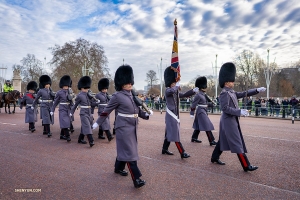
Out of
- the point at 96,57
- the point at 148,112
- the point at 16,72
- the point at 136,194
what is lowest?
the point at 136,194

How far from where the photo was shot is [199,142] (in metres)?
8.03

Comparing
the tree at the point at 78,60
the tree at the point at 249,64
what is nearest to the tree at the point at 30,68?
the tree at the point at 78,60

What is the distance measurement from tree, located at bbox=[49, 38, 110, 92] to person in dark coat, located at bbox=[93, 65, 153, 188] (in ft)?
119

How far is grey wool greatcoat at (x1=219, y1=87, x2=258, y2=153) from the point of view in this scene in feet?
16.7

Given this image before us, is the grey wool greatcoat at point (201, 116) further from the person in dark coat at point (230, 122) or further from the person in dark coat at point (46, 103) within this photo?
the person in dark coat at point (46, 103)

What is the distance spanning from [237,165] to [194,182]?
149 centimetres

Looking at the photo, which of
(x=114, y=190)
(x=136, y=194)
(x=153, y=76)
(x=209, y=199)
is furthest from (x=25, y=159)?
(x=153, y=76)

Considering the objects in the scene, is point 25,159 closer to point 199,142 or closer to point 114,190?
point 114,190

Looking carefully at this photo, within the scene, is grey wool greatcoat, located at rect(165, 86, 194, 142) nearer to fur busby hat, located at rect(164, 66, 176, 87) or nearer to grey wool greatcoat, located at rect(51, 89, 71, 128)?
fur busby hat, located at rect(164, 66, 176, 87)

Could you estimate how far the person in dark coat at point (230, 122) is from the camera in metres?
5.07

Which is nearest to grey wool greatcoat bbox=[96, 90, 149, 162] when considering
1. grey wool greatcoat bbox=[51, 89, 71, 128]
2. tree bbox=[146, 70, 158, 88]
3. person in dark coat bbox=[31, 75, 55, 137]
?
grey wool greatcoat bbox=[51, 89, 71, 128]

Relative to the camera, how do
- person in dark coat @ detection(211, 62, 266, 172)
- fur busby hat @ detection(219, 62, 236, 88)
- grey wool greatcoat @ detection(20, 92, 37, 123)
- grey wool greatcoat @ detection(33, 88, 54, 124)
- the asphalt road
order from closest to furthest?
the asphalt road, person in dark coat @ detection(211, 62, 266, 172), fur busby hat @ detection(219, 62, 236, 88), grey wool greatcoat @ detection(33, 88, 54, 124), grey wool greatcoat @ detection(20, 92, 37, 123)

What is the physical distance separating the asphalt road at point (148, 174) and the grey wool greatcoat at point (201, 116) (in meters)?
0.53

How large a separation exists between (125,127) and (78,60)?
1494 inches
